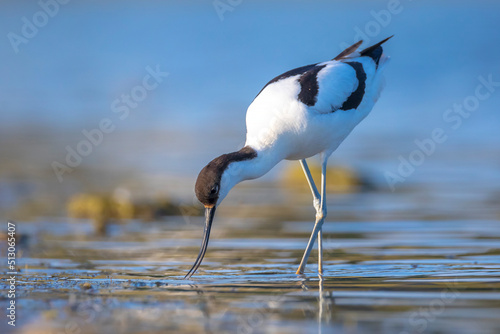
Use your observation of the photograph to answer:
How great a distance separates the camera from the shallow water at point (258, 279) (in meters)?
4.84

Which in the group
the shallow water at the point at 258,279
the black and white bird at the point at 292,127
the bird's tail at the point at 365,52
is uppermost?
the bird's tail at the point at 365,52

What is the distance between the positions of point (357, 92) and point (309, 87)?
2.25 feet

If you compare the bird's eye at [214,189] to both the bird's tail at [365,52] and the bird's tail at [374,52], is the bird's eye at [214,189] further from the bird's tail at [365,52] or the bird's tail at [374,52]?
the bird's tail at [374,52]

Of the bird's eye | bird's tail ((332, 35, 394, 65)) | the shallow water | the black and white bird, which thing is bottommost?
the shallow water

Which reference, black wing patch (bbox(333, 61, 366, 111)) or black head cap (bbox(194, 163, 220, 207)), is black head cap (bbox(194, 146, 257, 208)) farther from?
black wing patch (bbox(333, 61, 366, 111))

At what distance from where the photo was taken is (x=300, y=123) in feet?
23.2

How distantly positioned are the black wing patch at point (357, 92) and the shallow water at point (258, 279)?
126 centimetres

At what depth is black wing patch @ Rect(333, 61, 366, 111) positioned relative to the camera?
7.55 metres

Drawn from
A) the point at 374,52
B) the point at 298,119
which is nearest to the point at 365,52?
the point at 374,52

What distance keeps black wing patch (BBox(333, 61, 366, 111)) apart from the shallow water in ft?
4.14

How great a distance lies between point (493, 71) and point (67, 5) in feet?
56.0

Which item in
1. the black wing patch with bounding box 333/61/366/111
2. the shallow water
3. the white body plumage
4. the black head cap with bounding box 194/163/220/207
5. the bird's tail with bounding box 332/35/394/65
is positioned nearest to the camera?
the shallow water

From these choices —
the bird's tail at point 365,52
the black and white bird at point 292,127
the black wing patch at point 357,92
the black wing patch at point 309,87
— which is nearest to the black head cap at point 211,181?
the black and white bird at point 292,127

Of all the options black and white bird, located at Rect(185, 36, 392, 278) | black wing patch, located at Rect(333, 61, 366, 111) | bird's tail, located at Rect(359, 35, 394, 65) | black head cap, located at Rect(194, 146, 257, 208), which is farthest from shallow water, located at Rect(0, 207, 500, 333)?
bird's tail, located at Rect(359, 35, 394, 65)
